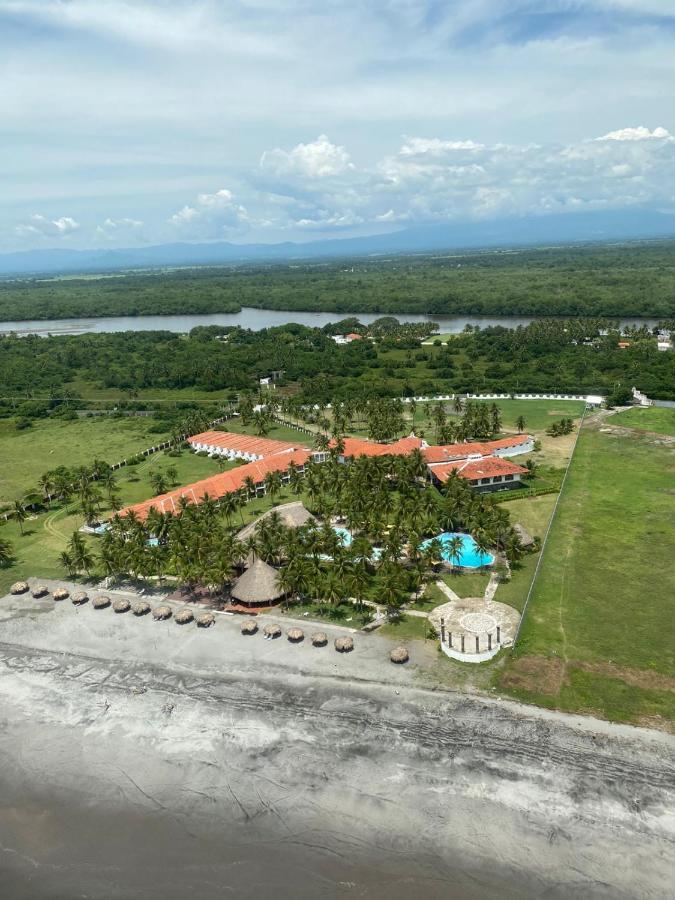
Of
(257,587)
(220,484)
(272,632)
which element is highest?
(220,484)

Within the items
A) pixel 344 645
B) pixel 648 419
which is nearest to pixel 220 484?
pixel 344 645

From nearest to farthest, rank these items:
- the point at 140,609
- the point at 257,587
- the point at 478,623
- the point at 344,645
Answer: the point at 344,645 < the point at 478,623 < the point at 140,609 < the point at 257,587

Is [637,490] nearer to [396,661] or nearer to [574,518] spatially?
[574,518]

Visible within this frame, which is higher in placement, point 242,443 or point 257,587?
point 242,443

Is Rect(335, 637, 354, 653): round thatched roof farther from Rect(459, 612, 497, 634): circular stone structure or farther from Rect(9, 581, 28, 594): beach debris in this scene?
Rect(9, 581, 28, 594): beach debris

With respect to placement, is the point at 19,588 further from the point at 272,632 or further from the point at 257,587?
the point at 272,632

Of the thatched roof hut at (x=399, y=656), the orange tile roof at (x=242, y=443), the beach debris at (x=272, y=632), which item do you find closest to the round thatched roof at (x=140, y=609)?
the beach debris at (x=272, y=632)
